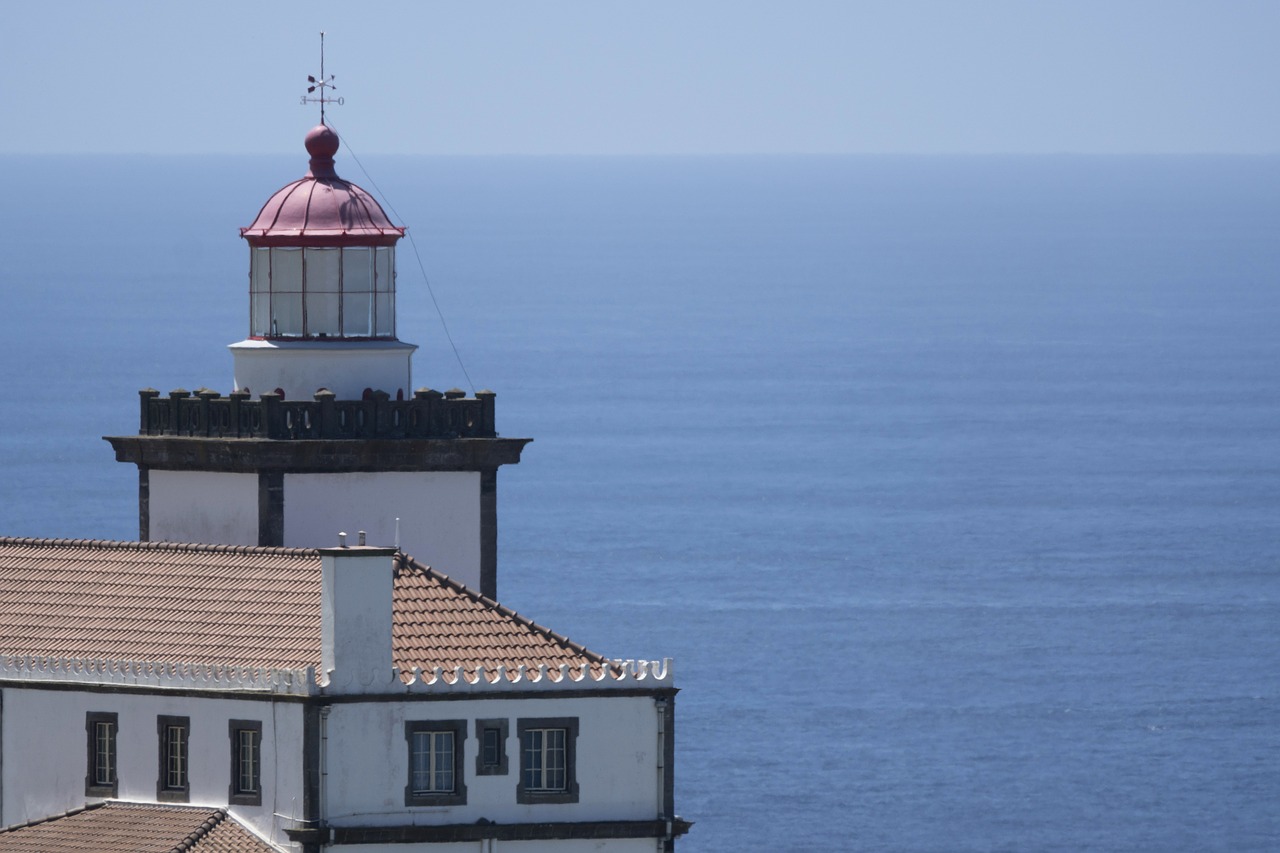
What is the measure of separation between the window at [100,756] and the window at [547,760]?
3.58 metres

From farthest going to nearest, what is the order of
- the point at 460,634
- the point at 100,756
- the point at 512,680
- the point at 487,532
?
the point at 487,532 < the point at 460,634 < the point at 100,756 < the point at 512,680

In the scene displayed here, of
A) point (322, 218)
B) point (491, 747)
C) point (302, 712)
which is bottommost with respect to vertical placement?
point (491, 747)

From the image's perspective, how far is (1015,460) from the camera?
185 meters

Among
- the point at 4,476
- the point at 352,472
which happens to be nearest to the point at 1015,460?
the point at 4,476

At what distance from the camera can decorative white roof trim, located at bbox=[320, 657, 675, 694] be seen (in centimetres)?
2800

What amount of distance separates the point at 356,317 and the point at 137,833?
8.63m

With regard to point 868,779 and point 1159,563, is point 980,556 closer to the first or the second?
point 1159,563

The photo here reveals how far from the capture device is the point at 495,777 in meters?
28.6

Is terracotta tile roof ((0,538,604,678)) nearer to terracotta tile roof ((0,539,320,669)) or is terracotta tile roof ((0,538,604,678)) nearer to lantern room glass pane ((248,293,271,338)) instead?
terracotta tile roof ((0,539,320,669))

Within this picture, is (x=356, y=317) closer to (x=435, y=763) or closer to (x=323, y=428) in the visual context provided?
(x=323, y=428)

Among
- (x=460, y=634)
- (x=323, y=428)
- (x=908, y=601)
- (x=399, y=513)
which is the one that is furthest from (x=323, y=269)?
(x=908, y=601)

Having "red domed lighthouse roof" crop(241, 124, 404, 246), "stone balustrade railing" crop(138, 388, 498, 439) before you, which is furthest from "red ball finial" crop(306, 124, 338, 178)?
"stone balustrade railing" crop(138, 388, 498, 439)

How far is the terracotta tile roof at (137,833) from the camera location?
27938 millimetres

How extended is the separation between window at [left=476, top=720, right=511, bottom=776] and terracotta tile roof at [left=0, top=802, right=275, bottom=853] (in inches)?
75.4
